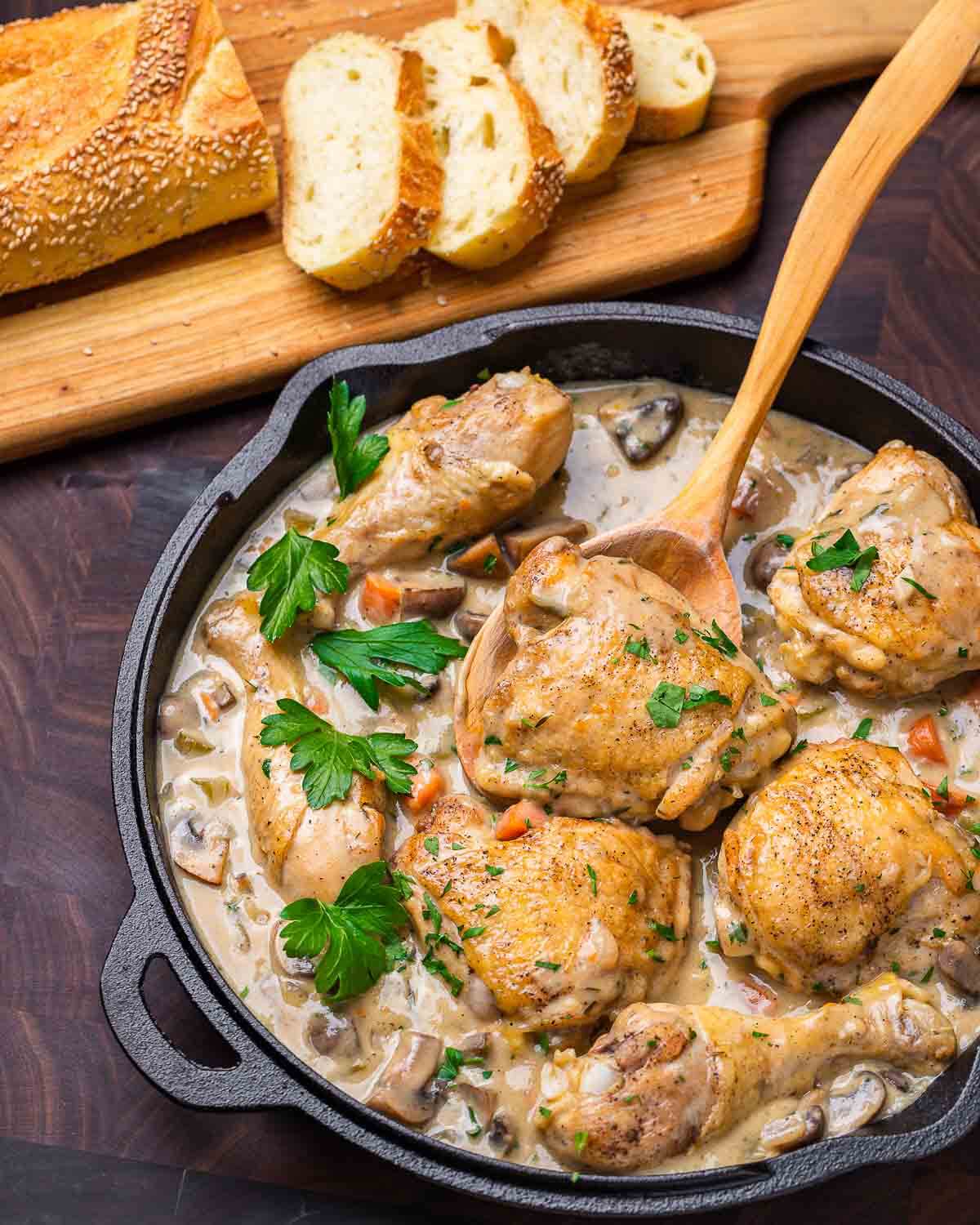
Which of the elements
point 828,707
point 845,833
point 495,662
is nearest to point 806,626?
point 828,707

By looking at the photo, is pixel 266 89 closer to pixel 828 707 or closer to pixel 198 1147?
pixel 828 707

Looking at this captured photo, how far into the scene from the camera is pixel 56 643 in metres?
4.13

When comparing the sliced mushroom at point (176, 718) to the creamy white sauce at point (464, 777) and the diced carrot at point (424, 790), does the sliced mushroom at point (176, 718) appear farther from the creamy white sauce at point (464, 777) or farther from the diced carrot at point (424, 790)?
the diced carrot at point (424, 790)

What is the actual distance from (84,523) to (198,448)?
1.38 feet

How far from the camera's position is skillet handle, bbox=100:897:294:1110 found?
3023 millimetres

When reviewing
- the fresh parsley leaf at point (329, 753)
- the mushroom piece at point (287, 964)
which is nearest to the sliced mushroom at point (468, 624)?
the fresh parsley leaf at point (329, 753)

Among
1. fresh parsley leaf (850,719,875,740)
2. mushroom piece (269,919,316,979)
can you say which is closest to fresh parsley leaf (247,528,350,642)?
mushroom piece (269,919,316,979)

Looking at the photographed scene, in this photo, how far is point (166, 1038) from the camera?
10.2 ft

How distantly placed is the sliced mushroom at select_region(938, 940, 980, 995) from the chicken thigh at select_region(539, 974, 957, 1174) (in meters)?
0.10

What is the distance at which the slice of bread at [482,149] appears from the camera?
13.5 feet

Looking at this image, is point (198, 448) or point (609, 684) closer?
point (609, 684)

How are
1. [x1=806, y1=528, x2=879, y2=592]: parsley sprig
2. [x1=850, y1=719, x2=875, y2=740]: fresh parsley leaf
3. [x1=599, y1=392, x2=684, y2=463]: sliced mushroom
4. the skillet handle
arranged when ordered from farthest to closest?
[x1=599, y1=392, x2=684, y2=463]: sliced mushroom → [x1=850, y1=719, x2=875, y2=740]: fresh parsley leaf → [x1=806, y1=528, x2=879, y2=592]: parsley sprig → the skillet handle

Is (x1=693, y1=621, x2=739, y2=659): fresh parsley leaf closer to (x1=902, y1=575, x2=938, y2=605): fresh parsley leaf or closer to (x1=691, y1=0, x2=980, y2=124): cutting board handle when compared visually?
(x1=902, y1=575, x2=938, y2=605): fresh parsley leaf

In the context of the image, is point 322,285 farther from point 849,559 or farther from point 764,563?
point 849,559
